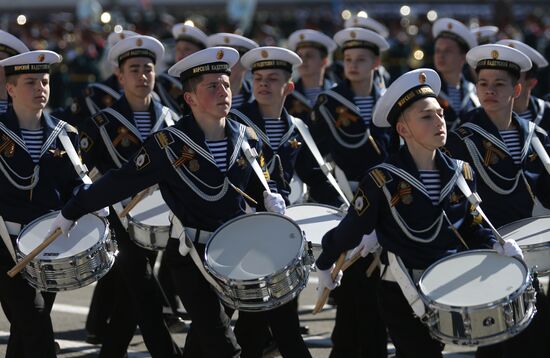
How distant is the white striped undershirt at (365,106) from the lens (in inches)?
382

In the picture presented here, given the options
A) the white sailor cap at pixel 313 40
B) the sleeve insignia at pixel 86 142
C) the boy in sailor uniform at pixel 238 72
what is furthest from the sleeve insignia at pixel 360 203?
the white sailor cap at pixel 313 40

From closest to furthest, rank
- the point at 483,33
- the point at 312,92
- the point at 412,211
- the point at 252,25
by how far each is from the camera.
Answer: the point at 412,211, the point at 312,92, the point at 483,33, the point at 252,25

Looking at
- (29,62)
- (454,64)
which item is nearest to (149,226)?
(29,62)

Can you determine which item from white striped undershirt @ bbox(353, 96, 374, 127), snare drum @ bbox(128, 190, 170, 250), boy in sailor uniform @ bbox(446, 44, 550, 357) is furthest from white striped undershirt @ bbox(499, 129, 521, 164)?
snare drum @ bbox(128, 190, 170, 250)

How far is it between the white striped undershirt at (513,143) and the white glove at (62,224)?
2.63 metres

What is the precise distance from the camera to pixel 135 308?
8.26 m

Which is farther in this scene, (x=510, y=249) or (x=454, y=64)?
(x=454, y=64)

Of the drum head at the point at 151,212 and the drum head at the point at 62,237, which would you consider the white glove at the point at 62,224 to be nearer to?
the drum head at the point at 62,237

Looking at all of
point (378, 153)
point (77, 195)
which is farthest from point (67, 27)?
point (77, 195)

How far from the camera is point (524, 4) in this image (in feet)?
144

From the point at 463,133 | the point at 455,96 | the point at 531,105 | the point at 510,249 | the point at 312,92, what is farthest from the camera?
the point at 312,92

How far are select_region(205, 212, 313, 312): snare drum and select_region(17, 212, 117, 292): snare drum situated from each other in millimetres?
766

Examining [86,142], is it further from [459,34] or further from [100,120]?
[459,34]

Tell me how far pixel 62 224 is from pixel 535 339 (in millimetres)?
2663
